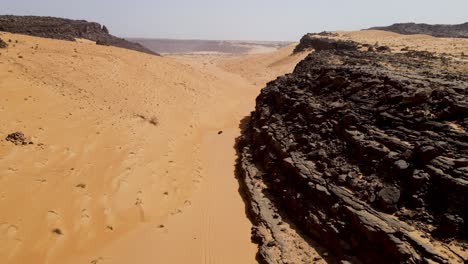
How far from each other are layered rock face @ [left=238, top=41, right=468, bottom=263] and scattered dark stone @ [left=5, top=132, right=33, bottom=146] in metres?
9.85

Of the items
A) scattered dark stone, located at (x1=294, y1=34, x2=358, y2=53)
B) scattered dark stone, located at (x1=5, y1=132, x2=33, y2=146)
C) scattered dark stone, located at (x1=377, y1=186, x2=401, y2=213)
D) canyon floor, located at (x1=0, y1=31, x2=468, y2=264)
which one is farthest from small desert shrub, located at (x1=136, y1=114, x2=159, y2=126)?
scattered dark stone, located at (x1=294, y1=34, x2=358, y2=53)

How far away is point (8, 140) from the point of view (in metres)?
15.0

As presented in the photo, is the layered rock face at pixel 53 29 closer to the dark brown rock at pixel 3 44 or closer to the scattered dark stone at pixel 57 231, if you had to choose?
the dark brown rock at pixel 3 44

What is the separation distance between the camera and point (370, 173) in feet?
35.9

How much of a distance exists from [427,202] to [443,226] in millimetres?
839

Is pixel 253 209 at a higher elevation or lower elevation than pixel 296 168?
lower

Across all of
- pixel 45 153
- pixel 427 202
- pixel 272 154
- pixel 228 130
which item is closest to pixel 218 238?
pixel 272 154

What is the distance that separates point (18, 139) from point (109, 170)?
169 inches

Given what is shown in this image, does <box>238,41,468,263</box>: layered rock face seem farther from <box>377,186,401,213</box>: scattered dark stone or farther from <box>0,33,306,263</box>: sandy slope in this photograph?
<box>0,33,306,263</box>: sandy slope

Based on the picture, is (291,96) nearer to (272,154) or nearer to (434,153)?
(272,154)

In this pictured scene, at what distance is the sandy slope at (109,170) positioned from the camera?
36.3ft

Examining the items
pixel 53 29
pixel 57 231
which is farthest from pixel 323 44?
pixel 57 231

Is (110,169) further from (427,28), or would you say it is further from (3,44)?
(427,28)

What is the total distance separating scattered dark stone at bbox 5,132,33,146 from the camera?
15.1m
